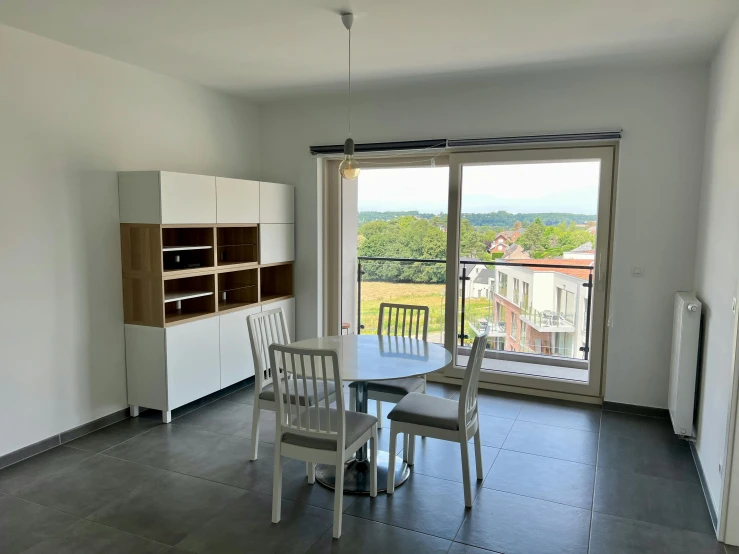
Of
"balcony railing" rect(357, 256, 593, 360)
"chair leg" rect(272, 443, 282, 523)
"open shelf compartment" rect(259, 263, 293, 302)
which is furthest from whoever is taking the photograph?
"open shelf compartment" rect(259, 263, 293, 302)

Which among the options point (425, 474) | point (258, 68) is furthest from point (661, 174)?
point (258, 68)

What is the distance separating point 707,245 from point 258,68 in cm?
335

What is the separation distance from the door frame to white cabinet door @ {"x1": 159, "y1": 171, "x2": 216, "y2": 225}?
6.70ft

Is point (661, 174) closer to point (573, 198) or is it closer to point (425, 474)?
point (573, 198)

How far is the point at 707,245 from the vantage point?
11.1 ft

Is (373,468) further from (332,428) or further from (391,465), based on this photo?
(332,428)

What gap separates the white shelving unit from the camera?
12.3 feet

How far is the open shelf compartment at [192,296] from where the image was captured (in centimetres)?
414

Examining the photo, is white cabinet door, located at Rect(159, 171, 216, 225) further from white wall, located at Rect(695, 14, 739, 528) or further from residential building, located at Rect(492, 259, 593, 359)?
white wall, located at Rect(695, 14, 739, 528)

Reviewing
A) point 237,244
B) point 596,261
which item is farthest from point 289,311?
point 596,261

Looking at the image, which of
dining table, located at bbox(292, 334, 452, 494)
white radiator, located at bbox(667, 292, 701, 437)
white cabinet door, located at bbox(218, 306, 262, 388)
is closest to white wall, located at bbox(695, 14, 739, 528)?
white radiator, located at bbox(667, 292, 701, 437)

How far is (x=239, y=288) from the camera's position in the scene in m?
4.71

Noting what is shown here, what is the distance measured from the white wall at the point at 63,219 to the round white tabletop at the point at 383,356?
1569mm

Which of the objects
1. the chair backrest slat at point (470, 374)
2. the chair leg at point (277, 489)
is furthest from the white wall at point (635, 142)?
the chair leg at point (277, 489)
